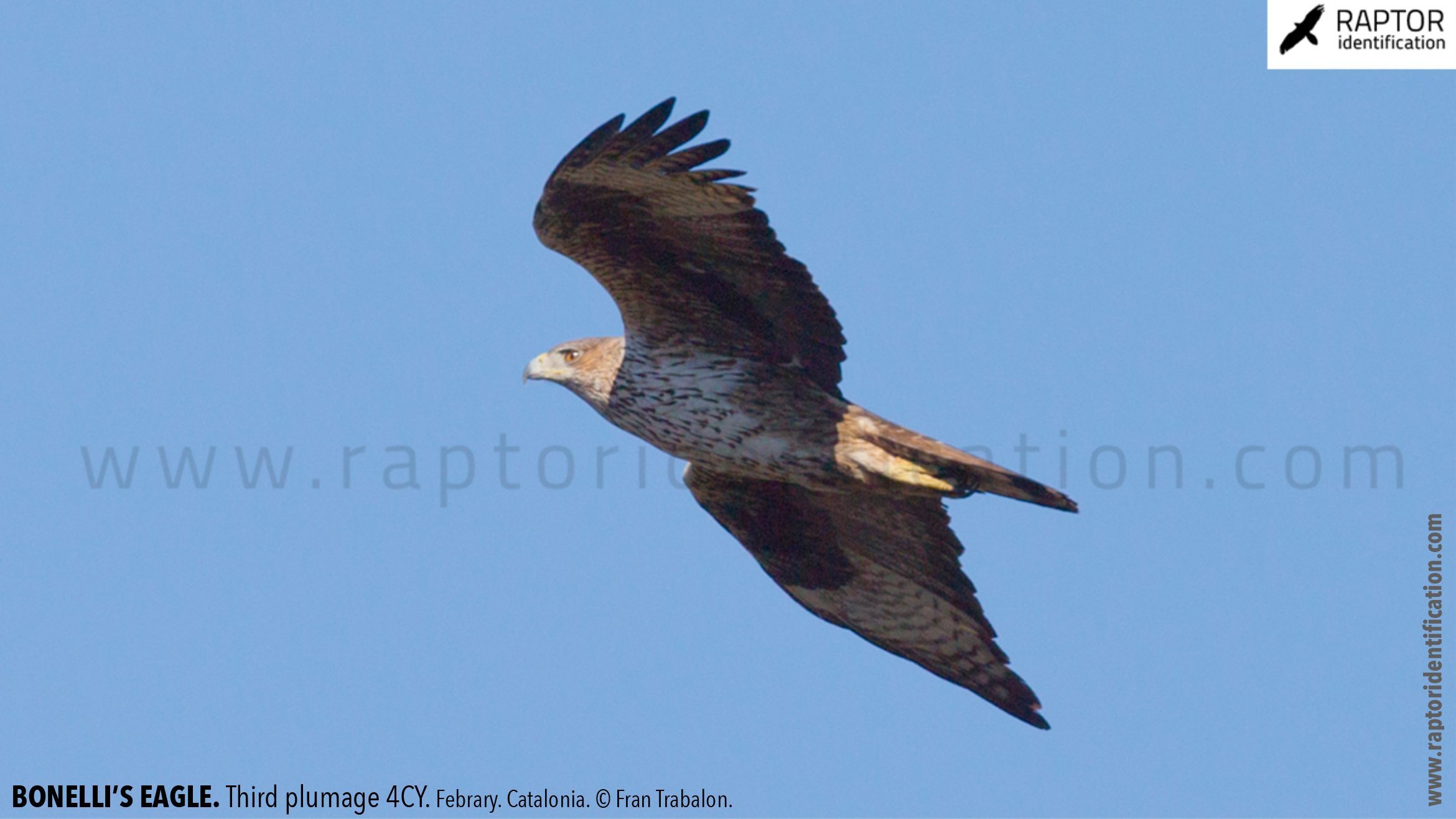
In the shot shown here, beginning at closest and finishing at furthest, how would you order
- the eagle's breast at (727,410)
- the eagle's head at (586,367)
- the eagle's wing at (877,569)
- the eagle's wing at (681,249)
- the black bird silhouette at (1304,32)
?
the eagle's wing at (681,249)
the eagle's breast at (727,410)
the eagle's head at (586,367)
the eagle's wing at (877,569)
the black bird silhouette at (1304,32)

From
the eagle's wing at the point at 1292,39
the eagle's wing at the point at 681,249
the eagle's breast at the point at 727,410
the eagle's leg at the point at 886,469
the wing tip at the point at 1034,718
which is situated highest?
the eagle's wing at the point at 1292,39

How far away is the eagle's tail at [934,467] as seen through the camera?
8.16 metres

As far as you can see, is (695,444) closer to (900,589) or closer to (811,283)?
(811,283)

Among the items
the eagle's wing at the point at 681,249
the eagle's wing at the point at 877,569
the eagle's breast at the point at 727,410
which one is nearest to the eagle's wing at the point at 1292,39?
the eagle's wing at the point at 877,569

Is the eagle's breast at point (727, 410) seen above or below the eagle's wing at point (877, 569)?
above

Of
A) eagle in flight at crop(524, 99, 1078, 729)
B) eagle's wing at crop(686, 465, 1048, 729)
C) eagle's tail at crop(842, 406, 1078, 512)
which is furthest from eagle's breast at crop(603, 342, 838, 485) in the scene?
eagle's wing at crop(686, 465, 1048, 729)

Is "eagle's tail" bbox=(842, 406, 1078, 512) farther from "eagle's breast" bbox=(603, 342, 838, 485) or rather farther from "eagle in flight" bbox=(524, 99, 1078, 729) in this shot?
"eagle's breast" bbox=(603, 342, 838, 485)

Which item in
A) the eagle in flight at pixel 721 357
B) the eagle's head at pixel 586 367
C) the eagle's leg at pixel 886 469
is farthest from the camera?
the eagle's head at pixel 586 367

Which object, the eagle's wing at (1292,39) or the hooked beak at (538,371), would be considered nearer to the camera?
the hooked beak at (538,371)

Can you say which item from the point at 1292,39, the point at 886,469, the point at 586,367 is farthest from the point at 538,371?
the point at 1292,39

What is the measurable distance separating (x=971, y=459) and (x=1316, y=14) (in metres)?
5.16

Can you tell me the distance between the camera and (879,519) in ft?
32.1

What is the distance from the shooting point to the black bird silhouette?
1136 centimetres

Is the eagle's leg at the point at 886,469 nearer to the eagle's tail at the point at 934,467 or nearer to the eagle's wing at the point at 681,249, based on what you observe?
the eagle's tail at the point at 934,467
